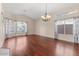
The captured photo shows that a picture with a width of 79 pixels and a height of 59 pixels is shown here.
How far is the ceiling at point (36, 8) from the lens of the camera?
2.48 meters

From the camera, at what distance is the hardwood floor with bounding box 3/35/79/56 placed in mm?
2502

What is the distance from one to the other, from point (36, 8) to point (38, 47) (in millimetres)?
945

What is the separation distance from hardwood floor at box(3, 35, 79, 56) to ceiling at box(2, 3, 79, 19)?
60 centimetres

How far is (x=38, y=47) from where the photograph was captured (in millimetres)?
2586

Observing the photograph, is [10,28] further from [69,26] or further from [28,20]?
[69,26]

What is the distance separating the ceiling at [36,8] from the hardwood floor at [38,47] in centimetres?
60

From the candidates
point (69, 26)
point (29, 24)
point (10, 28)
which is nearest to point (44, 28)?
point (29, 24)

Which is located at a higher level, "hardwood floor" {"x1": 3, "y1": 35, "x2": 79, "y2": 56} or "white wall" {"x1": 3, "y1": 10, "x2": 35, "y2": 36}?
"white wall" {"x1": 3, "y1": 10, "x2": 35, "y2": 36}

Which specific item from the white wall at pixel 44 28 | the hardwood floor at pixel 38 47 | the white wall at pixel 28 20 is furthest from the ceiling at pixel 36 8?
the hardwood floor at pixel 38 47

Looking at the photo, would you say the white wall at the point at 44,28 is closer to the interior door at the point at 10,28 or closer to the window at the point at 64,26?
the window at the point at 64,26

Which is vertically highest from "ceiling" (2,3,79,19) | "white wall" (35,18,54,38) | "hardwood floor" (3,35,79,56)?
"ceiling" (2,3,79,19)

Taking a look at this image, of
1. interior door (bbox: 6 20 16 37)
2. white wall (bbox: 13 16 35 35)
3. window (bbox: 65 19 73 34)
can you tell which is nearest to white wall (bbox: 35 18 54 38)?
white wall (bbox: 13 16 35 35)

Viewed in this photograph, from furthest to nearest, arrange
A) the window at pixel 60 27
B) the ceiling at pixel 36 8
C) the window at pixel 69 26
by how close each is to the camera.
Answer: the window at pixel 60 27, the window at pixel 69 26, the ceiling at pixel 36 8

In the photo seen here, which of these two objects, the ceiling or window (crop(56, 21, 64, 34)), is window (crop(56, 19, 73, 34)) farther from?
the ceiling
